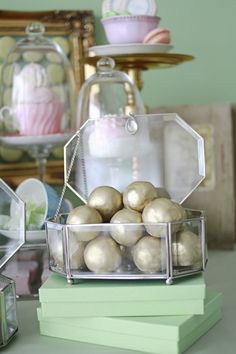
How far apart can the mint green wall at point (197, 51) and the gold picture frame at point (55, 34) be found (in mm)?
32

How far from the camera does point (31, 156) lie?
1.08m

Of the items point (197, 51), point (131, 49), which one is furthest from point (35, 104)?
point (197, 51)

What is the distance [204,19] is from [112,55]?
22 cm

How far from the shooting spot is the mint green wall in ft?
3.72

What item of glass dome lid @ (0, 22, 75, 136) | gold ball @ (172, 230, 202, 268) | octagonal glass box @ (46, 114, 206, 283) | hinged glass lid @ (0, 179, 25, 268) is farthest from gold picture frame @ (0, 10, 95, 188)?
gold ball @ (172, 230, 202, 268)

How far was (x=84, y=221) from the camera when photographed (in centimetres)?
66

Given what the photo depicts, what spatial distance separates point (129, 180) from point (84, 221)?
0.94ft

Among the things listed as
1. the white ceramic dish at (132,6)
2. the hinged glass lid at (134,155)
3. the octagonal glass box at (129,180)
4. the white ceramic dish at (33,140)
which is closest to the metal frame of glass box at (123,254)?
the octagonal glass box at (129,180)

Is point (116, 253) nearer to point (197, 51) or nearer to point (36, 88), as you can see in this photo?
point (36, 88)

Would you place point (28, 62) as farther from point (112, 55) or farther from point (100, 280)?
point (100, 280)

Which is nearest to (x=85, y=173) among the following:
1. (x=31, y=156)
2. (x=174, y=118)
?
(x=174, y=118)

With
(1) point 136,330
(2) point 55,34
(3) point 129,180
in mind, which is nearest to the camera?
(1) point 136,330

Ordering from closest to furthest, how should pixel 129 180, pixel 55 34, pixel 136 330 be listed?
pixel 136 330
pixel 129 180
pixel 55 34

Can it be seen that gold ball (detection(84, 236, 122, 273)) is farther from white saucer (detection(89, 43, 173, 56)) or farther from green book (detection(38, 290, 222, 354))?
white saucer (detection(89, 43, 173, 56))
